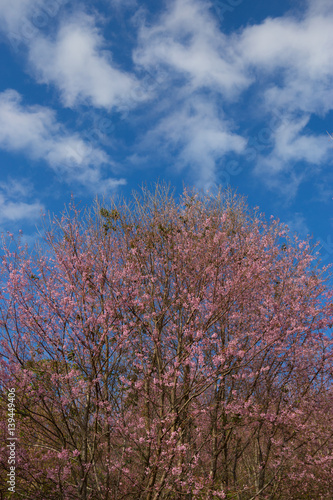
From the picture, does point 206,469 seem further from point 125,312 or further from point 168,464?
point 125,312

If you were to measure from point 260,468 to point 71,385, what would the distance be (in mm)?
5696

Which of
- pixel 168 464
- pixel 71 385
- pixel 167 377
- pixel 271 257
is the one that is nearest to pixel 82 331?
pixel 71 385

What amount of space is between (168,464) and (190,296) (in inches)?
142

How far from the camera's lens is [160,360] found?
9227 millimetres

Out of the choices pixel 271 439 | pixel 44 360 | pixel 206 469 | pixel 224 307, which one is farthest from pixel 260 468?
pixel 44 360

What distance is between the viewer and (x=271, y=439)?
9.79 meters

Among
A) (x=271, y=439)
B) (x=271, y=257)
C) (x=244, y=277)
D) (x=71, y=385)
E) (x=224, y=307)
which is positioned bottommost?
(x=271, y=439)

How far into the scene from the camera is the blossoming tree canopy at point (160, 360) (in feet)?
25.6

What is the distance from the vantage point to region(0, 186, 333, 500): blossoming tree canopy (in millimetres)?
7789

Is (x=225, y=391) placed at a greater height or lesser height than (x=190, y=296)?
lesser

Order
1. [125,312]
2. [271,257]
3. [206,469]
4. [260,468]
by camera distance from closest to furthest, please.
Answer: [125,312] < [260,468] < [206,469] < [271,257]

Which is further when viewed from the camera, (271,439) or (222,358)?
(271,439)

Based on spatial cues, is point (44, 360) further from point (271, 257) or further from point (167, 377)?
point (271, 257)

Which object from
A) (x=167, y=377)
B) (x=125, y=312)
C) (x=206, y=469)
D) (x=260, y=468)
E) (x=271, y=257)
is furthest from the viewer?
(x=271, y=257)
